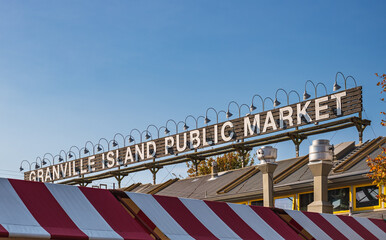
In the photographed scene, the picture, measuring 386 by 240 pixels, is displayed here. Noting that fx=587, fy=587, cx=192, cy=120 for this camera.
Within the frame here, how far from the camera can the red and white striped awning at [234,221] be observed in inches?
419

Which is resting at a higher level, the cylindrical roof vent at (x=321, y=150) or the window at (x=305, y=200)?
the cylindrical roof vent at (x=321, y=150)

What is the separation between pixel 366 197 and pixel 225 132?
2551 cm

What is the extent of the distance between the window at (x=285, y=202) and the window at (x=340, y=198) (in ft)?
5.75

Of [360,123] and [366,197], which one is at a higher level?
[360,123]

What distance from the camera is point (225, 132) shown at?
149ft

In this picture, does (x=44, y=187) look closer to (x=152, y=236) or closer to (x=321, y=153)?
(x=152, y=236)

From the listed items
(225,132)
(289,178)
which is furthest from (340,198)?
(225,132)

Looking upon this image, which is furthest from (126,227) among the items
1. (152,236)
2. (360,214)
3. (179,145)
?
(179,145)

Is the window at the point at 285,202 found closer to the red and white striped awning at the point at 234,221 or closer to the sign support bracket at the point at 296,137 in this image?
the red and white striped awning at the point at 234,221

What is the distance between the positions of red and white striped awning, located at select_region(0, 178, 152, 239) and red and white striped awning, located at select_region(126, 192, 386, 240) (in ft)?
2.02

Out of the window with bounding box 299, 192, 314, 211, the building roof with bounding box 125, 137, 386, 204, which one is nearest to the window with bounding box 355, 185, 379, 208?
the building roof with bounding box 125, 137, 386, 204

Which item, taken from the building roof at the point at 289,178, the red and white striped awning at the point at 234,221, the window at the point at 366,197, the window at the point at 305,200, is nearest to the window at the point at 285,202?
the building roof at the point at 289,178

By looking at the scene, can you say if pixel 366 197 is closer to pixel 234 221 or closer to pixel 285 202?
pixel 285 202

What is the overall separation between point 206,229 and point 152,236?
1.32 metres
